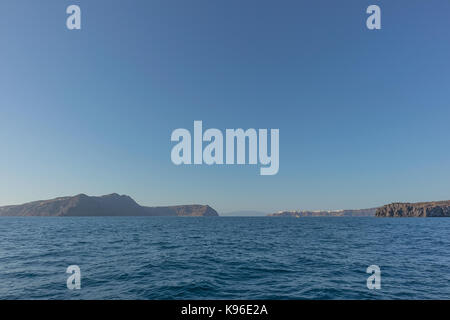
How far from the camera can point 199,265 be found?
20.3m

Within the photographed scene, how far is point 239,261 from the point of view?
22.0m

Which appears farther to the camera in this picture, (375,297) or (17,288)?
(17,288)

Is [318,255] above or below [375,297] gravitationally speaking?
below
